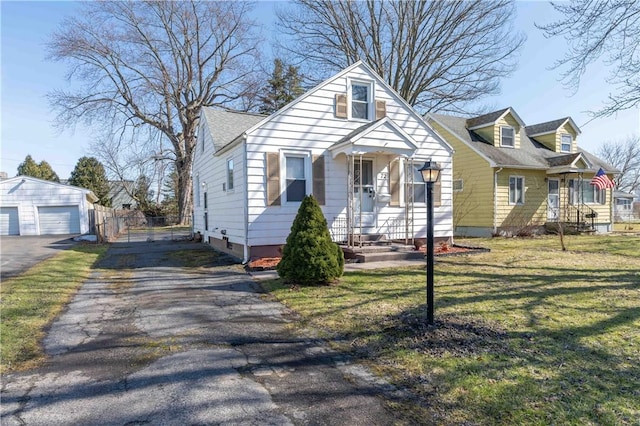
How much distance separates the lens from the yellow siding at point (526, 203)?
17281 millimetres

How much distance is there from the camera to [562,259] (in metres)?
9.90

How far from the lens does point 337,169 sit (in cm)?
1101

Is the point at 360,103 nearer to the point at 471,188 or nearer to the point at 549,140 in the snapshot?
the point at 471,188

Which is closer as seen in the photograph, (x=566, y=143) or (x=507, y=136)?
(x=507, y=136)

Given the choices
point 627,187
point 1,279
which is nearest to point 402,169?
point 1,279

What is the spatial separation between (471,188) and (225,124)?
12284mm

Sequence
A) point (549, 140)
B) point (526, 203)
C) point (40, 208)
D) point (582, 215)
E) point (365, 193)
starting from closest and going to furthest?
point (365, 193) < point (526, 203) < point (582, 215) < point (549, 140) < point (40, 208)

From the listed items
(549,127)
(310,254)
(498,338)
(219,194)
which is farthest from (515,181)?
(498,338)

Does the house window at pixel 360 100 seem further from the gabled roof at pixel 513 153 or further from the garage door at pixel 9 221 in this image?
the garage door at pixel 9 221

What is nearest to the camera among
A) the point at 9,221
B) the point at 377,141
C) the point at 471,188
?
the point at 377,141

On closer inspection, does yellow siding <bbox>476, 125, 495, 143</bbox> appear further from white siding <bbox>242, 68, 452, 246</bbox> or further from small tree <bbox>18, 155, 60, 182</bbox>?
small tree <bbox>18, 155, 60, 182</bbox>

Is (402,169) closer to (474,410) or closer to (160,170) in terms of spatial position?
(474,410)

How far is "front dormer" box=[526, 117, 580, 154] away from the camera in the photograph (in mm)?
20547

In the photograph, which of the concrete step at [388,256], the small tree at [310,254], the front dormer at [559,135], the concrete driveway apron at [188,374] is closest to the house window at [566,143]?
the front dormer at [559,135]
